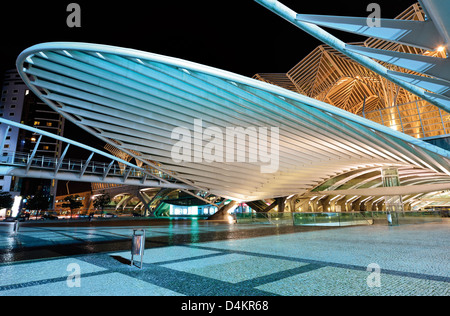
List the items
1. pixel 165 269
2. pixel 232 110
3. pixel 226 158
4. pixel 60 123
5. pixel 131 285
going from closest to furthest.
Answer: pixel 131 285 < pixel 165 269 < pixel 232 110 < pixel 226 158 < pixel 60 123

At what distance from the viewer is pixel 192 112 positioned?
56.6 ft

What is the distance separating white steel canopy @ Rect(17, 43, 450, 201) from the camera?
12523 millimetres

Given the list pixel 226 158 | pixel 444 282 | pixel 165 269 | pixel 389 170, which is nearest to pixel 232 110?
pixel 226 158

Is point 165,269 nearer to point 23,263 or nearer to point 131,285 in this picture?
point 131,285

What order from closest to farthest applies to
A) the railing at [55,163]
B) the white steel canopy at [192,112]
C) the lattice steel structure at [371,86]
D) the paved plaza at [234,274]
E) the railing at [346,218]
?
the paved plaza at [234,274]
the white steel canopy at [192,112]
the railing at [346,218]
the lattice steel structure at [371,86]
the railing at [55,163]

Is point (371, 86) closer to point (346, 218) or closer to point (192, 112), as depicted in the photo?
point (346, 218)

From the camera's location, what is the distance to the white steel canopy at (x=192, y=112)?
12523 millimetres

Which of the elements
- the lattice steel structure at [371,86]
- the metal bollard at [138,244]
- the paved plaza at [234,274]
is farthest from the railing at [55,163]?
the lattice steel structure at [371,86]

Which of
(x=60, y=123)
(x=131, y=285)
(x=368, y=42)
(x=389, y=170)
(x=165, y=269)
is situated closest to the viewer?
(x=131, y=285)

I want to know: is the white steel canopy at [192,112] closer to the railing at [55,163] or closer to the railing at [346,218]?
the railing at [346,218]

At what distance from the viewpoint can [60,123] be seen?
88188mm

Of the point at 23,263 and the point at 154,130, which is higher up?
the point at 154,130

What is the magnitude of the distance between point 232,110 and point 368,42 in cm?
2035

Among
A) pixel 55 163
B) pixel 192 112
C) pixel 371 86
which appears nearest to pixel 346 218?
pixel 192 112
